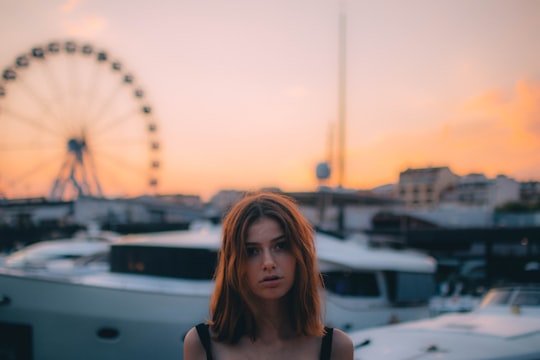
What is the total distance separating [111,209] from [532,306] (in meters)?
26.6

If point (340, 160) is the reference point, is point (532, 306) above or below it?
below

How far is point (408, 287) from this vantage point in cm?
777

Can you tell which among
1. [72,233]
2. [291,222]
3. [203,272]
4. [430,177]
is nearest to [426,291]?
[203,272]

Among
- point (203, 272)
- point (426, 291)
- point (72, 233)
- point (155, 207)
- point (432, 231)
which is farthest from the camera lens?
point (155, 207)

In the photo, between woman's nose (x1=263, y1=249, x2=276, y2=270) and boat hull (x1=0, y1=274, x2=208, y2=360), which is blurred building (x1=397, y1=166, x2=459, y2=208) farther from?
woman's nose (x1=263, y1=249, x2=276, y2=270)

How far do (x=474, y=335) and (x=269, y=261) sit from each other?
3762 millimetres

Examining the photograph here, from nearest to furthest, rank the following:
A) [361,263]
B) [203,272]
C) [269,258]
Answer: [269,258]
[203,272]
[361,263]

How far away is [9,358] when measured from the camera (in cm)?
604

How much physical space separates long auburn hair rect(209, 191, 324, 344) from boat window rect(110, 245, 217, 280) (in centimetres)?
521

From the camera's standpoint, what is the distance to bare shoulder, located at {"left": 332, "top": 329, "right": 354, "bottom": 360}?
1416 millimetres

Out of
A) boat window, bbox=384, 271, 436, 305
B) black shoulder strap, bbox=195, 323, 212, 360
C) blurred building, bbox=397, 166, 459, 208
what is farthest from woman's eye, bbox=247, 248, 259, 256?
blurred building, bbox=397, 166, 459, 208

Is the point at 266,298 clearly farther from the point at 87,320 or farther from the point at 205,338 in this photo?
the point at 87,320

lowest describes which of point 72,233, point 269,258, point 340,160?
point 72,233

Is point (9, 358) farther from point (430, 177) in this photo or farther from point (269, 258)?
point (430, 177)
